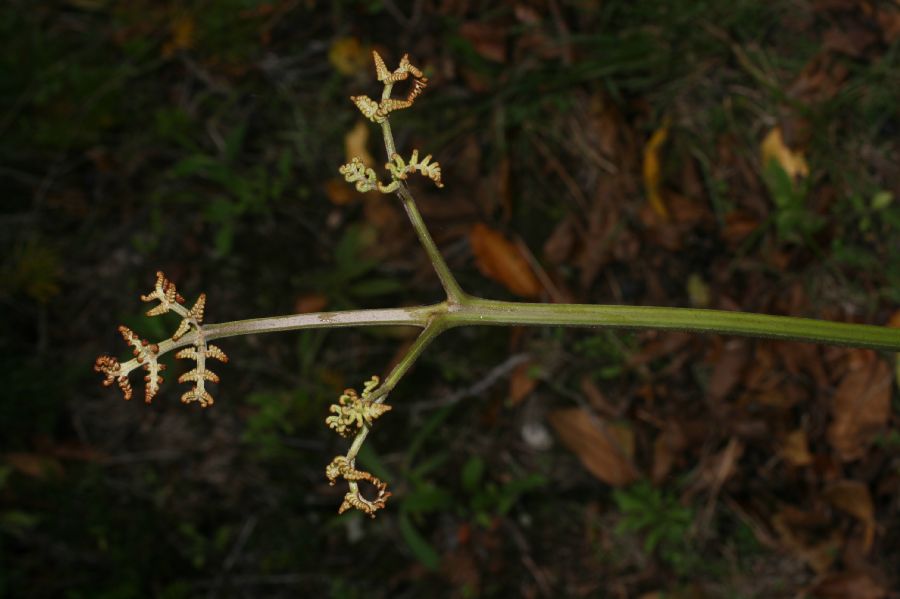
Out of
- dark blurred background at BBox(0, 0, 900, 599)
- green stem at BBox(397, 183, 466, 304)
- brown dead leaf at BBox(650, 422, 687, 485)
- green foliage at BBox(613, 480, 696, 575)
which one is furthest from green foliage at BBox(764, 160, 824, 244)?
green stem at BBox(397, 183, 466, 304)

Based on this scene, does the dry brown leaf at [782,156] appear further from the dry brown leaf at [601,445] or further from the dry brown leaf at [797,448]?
the dry brown leaf at [601,445]

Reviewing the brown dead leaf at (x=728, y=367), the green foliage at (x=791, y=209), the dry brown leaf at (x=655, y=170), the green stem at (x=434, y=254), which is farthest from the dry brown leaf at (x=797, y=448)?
the green stem at (x=434, y=254)

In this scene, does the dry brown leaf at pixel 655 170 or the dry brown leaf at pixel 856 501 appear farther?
the dry brown leaf at pixel 655 170

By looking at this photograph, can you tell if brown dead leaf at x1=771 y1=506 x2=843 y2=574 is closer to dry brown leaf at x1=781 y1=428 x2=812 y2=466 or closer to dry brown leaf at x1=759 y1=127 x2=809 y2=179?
dry brown leaf at x1=781 y1=428 x2=812 y2=466

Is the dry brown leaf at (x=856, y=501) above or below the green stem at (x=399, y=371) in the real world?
above

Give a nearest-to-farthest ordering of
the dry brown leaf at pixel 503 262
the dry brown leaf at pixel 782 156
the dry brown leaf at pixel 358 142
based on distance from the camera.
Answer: the dry brown leaf at pixel 782 156 → the dry brown leaf at pixel 503 262 → the dry brown leaf at pixel 358 142

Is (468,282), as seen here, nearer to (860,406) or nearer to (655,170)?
(655,170)
